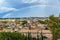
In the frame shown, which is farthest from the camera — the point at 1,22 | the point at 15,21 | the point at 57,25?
the point at 1,22

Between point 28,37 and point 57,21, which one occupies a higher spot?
point 57,21

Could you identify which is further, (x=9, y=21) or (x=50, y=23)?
(x=9, y=21)

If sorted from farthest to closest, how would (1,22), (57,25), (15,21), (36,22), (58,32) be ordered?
(1,22), (15,21), (36,22), (57,25), (58,32)

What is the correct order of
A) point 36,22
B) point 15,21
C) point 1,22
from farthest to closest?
1. point 1,22
2. point 15,21
3. point 36,22

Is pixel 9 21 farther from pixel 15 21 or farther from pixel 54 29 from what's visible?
pixel 54 29

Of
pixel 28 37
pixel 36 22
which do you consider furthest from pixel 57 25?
pixel 36 22

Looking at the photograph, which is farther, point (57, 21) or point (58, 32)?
point (57, 21)

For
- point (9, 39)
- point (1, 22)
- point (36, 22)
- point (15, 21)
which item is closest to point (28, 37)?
point (9, 39)

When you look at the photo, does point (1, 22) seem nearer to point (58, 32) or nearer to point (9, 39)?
point (9, 39)

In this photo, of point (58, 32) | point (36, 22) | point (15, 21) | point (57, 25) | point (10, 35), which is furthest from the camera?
point (15, 21)
